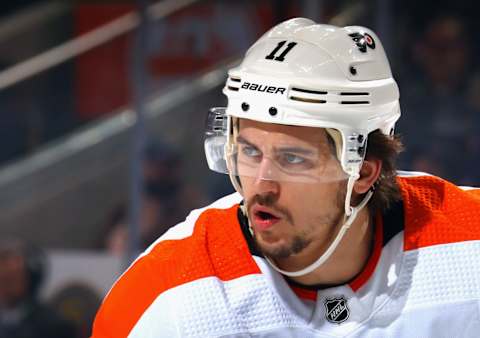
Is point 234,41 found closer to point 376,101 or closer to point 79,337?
point 79,337

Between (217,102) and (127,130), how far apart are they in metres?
0.42

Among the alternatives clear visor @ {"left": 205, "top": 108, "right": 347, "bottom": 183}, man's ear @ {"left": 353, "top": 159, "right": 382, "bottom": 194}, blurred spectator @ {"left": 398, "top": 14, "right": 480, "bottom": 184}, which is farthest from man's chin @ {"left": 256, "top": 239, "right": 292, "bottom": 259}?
blurred spectator @ {"left": 398, "top": 14, "right": 480, "bottom": 184}

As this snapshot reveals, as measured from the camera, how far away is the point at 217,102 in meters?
4.16

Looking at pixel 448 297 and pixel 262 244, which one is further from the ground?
pixel 262 244

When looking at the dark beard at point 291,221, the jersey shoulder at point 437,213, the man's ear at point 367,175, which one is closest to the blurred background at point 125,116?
the jersey shoulder at point 437,213

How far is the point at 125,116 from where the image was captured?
14.3 feet

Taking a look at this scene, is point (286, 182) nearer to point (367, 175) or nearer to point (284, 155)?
point (284, 155)

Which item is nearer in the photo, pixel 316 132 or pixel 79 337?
pixel 316 132

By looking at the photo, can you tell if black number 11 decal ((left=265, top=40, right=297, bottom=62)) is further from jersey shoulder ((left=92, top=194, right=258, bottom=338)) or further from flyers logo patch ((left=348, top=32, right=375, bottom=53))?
jersey shoulder ((left=92, top=194, right=258, bottom=338))

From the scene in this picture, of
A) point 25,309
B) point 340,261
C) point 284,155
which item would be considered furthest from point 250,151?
point 25,309

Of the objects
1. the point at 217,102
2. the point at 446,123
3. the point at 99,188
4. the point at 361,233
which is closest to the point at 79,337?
the point at 99,188

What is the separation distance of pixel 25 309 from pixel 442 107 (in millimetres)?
1771

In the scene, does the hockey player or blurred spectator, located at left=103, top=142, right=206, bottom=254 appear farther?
blurred spectator, located at left=103, top=142, right=206, bottom=254

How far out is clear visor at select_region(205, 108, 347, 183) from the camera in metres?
1.93
